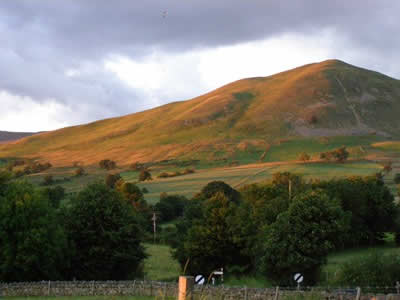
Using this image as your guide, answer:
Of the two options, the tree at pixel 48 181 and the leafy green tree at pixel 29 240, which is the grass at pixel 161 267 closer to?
the leafy green tree at pixel 29 240

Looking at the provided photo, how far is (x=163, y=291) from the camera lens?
106 feet

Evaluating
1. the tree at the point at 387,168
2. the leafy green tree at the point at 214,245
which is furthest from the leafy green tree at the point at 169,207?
the tree at the point at 387,168

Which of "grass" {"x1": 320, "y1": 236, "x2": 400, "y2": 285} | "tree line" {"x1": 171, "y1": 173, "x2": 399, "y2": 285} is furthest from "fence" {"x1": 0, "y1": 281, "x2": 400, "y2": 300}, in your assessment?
"tree line" {"x1": 171, "y1": 173, "x2": 399, "y2": 285}

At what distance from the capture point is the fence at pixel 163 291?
2166 cm

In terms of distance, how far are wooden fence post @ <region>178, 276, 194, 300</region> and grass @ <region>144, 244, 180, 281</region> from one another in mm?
45898

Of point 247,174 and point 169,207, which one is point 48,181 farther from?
point 169,207

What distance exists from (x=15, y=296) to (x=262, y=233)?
28.0 metres

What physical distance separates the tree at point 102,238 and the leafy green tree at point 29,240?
2526 mm

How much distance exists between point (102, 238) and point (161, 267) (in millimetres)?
13813

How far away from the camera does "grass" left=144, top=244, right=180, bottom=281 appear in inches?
2365

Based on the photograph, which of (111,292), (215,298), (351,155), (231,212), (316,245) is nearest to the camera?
(215,298)

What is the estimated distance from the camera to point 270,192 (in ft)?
273

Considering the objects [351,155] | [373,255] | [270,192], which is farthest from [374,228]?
[351,155]

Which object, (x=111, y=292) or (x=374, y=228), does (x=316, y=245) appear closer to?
(x=111, y=292)
